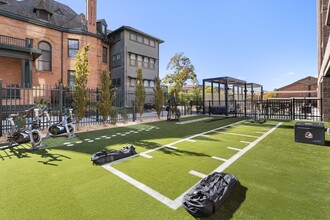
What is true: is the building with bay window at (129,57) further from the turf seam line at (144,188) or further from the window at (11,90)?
the turf seam line at (144,188)

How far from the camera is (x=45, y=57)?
17.4 m

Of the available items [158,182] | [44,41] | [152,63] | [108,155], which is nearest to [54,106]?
[108,155]

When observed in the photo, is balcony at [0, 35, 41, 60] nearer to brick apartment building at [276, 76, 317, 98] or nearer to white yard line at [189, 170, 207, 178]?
white yard line at [189, 170, 207, 178]

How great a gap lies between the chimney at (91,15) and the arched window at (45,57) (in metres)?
4.88

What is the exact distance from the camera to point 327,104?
11.7 m

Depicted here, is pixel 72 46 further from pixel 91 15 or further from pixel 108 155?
pixel 108 155

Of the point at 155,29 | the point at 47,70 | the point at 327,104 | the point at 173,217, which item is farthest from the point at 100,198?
the point at 155,29

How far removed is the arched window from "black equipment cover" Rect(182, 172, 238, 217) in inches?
776

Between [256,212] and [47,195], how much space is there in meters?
3.14

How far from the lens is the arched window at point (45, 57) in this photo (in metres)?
17.1

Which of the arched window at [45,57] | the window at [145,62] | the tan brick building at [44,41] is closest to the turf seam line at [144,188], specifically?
the tan brick building at [44,41]

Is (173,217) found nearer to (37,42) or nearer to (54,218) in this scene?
(54,218)

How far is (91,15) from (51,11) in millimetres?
3979

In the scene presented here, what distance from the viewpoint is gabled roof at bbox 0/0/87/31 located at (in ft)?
53.9
